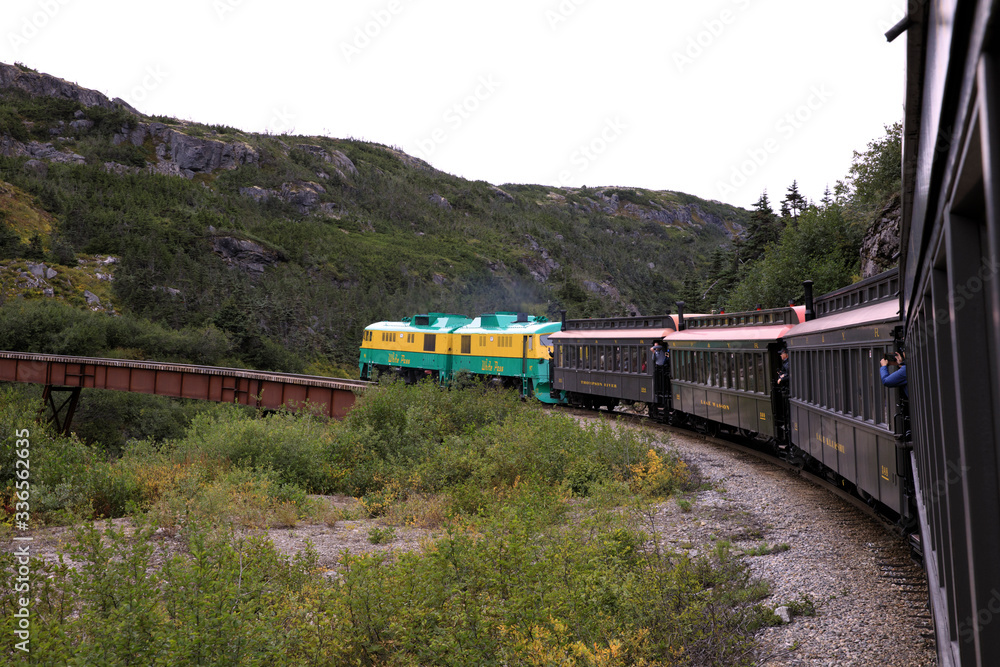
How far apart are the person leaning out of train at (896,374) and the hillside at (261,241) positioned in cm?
5691

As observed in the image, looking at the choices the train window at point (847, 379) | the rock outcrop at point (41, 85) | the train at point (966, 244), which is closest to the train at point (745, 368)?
the train window at point (847, 379)

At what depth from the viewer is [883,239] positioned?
32.6 m

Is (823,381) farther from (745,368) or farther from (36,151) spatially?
(36,151)

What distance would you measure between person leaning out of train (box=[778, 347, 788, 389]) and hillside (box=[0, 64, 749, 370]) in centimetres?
5262

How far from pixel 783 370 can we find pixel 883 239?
78.0 feet

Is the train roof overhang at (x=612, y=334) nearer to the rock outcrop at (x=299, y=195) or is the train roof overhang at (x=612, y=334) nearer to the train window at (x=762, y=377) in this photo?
the train window at (x=762, y=377)

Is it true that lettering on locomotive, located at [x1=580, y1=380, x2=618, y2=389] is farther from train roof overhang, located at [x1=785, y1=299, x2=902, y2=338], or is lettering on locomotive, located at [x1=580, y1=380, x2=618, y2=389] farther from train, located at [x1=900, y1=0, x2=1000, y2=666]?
train, located at [x1=900, y1=0, x2=1000, y2=666]

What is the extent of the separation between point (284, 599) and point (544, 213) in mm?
191249

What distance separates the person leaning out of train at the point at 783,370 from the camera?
13125 millimetres

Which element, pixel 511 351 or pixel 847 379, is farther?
pixel 511 351

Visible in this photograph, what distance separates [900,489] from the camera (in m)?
6.91

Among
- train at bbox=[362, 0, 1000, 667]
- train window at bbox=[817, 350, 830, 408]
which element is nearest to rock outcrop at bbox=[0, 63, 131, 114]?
train at bbox=[362, 0, 1000, 667]

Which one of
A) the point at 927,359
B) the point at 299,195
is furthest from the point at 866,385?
the point at 299,195

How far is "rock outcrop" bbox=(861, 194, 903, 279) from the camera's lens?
32031mm
